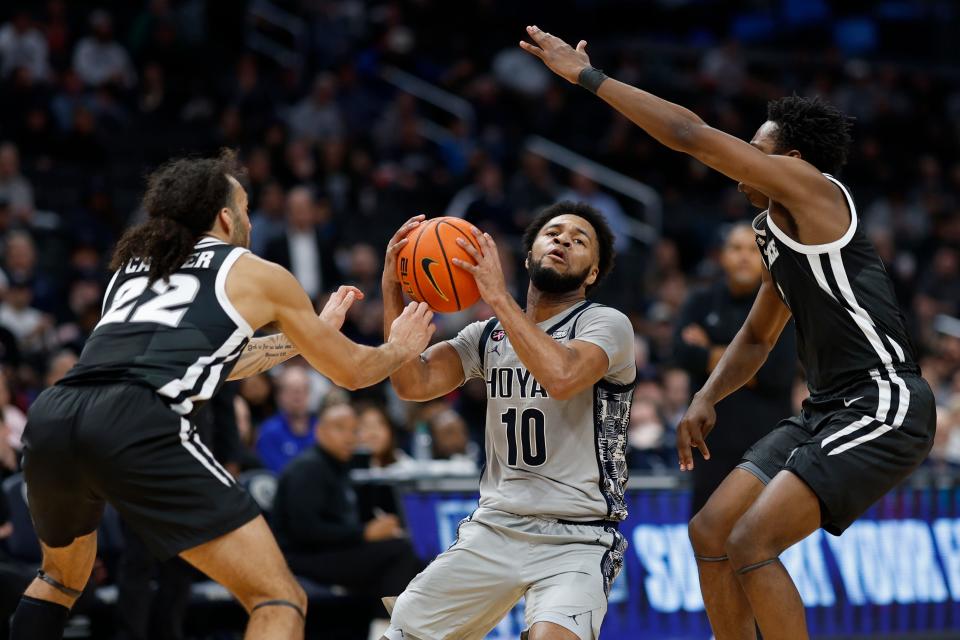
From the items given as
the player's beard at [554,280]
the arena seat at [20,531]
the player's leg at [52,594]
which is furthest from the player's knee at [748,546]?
the arena seat at [20,531]

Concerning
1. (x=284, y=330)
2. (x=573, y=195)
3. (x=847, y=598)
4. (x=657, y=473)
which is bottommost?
(x=847, y=598)

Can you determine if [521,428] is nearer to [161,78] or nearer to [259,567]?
[259,567]

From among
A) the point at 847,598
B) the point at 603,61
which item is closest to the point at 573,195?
the point at 603,61

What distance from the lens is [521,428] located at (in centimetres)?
523

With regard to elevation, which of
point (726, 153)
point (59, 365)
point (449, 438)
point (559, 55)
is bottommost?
point (449, 438)

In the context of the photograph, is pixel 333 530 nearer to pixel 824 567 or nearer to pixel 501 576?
pixel 824 567

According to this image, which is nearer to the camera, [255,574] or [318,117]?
[255,574]

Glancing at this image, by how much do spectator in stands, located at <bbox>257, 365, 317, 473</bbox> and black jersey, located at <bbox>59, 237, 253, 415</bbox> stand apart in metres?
5.13

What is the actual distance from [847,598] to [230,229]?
5651 millimetres

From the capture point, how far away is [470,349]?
5586 mm

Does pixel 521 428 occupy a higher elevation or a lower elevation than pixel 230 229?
lower

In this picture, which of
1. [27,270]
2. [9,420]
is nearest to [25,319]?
[27,270]

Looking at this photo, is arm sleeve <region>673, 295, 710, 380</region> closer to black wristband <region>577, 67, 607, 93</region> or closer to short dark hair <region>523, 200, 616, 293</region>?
short dark hair <region>523, 200, 616, 293</region>

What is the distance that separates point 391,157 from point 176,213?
10390 millimetres
